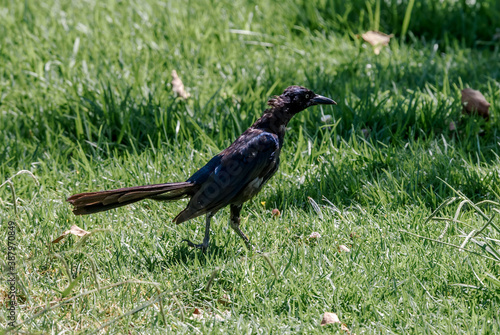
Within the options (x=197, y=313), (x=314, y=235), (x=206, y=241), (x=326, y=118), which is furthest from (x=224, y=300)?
(x=326, y=118)

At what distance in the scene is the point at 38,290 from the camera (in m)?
3.53

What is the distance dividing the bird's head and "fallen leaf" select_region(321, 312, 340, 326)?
5.14 feet

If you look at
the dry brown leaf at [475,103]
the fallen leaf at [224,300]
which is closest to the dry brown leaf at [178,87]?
the dry brown leaf at [475,103]

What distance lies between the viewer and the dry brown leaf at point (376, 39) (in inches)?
258

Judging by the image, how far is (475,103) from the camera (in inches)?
202

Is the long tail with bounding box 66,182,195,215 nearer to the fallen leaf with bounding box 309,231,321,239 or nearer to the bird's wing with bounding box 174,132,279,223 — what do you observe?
the bird's wing with bounding box 174,132,279,223

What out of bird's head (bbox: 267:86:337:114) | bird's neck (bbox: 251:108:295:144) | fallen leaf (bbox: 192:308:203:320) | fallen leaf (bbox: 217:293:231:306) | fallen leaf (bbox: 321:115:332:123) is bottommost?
fallen leaf (bbox: 192:308:203:320)

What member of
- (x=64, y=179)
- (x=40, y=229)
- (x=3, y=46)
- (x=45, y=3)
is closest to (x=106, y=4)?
(x=45, y=3)

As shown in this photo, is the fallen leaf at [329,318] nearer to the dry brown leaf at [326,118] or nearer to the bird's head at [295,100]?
the bird's head at [295,100]

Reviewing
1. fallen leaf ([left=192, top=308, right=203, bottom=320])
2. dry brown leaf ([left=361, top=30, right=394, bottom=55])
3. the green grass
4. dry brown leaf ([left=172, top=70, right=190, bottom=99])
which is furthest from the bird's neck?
dry brown leaf ([left=361, top=30, right=394, bottom=55])

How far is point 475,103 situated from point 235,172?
7.66ft

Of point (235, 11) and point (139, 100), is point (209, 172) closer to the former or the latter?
point (139, 100)

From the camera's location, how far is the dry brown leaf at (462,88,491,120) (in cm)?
509

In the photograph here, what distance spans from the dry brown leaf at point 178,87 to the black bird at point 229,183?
1580 millimetres
